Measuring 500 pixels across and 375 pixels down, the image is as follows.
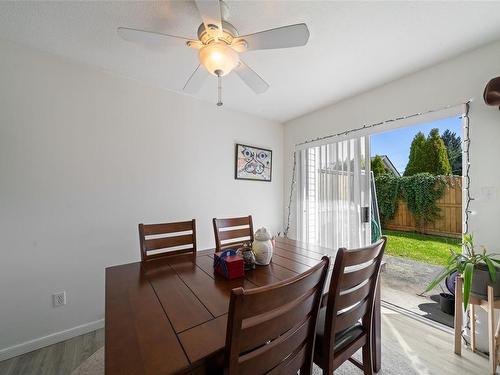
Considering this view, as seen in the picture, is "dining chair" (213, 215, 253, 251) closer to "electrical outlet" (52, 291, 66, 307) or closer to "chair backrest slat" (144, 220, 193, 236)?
"chair backrest slat" (144, 220, 193, 236)

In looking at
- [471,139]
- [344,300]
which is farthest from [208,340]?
[471,139]

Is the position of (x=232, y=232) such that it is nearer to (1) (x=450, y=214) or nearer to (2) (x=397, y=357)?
(2) (x=397, y=357)

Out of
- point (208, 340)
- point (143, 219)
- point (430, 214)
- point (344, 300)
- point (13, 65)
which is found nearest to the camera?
point (208, 340)

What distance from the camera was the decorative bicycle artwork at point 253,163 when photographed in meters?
2.84

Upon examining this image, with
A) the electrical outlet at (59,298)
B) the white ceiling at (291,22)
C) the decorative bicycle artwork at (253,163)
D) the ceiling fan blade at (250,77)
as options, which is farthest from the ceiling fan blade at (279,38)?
the electrical outlet at (59,298)

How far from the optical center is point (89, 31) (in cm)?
147

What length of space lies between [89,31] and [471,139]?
9.72 feet

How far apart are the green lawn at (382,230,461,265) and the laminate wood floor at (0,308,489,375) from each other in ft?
6.53

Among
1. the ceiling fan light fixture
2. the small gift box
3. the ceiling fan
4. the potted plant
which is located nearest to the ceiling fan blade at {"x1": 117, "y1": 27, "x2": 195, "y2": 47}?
the ceiling fan

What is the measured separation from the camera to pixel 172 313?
32.6 inches

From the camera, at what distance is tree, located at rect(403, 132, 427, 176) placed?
3.94 meters

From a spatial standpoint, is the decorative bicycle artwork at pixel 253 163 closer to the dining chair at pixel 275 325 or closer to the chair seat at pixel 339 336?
the chair seat at pixel 339 336

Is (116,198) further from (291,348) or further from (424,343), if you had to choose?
(424,343)

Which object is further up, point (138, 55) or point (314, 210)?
point (138, 55)
